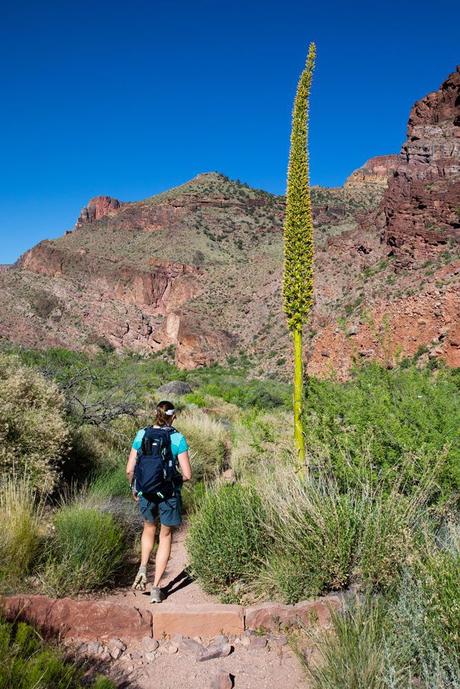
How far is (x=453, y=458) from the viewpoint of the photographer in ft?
15.9

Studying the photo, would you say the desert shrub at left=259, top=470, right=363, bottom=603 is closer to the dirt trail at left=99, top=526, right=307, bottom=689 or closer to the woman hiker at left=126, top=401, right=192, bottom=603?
the dirt trail at left=99, top=526, right=307, bottom=689

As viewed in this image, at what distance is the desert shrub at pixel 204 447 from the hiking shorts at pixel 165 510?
3.57m

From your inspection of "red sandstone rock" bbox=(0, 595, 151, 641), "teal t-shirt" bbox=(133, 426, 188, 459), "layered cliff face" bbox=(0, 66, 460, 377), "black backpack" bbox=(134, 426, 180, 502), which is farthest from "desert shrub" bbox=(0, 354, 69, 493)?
"layered cliff face" bbox=(0, 66, 460, 377)

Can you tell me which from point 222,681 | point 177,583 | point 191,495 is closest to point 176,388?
point 191,495

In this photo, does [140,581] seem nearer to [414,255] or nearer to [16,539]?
[16,539]

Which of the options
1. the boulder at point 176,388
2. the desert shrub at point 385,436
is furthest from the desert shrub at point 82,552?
the boulder at point 176,388

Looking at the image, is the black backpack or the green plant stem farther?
the green plant stem

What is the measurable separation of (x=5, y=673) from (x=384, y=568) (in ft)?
9.17

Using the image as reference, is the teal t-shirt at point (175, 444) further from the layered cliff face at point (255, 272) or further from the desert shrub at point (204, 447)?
the layered cliff face at point (255, 272)

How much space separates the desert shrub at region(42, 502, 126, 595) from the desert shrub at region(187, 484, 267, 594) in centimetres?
83

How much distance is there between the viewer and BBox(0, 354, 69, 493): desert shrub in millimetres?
6367

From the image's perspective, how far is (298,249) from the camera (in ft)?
17.0

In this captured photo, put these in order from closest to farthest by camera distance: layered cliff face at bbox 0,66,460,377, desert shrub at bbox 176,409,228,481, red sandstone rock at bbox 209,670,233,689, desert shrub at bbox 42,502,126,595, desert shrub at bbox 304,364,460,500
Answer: red sandstone rock at bbox 209,670,233,689
desert shrub at bbox 42,502,126,595
desert shrub at bbox 304,364,460,500
desert shrub at bbox 176,409,228,481
layered cliff face at bbox 0,66,460,377

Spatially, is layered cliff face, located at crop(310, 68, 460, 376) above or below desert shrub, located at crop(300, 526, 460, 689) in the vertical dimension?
above
